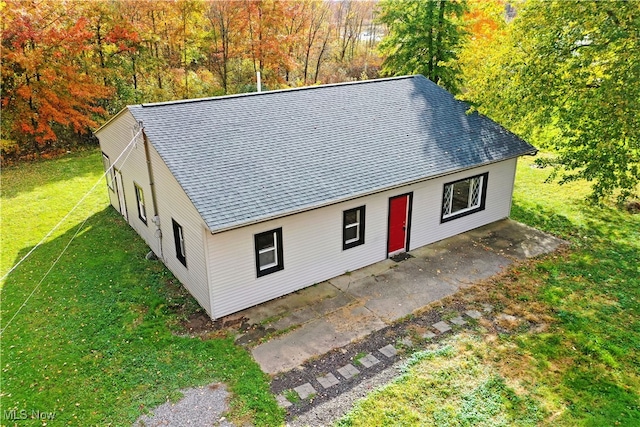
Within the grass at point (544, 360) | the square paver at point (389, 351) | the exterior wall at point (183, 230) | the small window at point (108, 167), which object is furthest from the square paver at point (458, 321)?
the small window at point (108, 167)

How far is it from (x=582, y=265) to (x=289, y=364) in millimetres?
9124

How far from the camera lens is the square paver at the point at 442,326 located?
10.1 meters

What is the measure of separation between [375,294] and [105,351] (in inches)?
246

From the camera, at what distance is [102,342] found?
9609 millimetres

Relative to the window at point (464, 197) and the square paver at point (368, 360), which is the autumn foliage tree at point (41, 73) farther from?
the square paver at point (368, 360)

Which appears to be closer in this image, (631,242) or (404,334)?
(404,334)

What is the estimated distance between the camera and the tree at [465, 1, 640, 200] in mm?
10953

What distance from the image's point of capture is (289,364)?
352 inches

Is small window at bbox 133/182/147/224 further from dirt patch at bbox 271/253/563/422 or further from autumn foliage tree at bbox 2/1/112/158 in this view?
autumn foliage tree at bbox 2/1/112/158

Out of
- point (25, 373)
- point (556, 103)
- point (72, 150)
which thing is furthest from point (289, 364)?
point (72, 150)

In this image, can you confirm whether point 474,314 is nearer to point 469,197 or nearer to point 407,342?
point 407,342

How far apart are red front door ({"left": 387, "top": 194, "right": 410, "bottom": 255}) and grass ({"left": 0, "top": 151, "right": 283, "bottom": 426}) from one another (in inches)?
225

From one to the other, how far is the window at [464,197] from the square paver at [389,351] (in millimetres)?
5881

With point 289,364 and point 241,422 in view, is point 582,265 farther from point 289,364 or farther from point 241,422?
point 241,422
